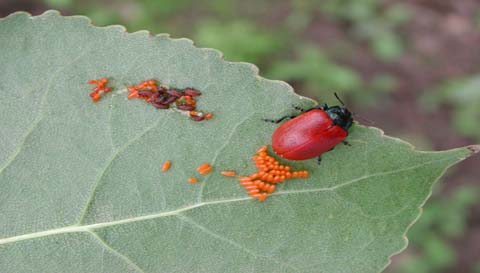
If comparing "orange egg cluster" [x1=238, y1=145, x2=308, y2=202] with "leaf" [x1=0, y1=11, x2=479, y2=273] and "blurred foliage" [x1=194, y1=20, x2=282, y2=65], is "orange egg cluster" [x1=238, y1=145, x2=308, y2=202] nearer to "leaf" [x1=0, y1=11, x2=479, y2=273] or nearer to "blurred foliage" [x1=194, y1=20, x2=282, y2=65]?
"leaf" [x1=0, y1=11, x2=479, y2=273]

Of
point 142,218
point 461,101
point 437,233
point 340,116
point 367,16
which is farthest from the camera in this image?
point 367,16

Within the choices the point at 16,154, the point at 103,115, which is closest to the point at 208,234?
the point at 103,115

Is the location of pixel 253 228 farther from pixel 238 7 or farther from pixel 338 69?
pixel 238 7

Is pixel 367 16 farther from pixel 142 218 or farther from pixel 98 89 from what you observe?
pixel 142 218

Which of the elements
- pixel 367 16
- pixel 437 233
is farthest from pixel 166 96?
pixel 367 16

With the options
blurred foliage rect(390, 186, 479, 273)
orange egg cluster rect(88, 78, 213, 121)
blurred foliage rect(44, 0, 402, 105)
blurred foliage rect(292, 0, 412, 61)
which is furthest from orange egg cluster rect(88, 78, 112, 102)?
blurred foliage rect(390, 186, 479, 273)

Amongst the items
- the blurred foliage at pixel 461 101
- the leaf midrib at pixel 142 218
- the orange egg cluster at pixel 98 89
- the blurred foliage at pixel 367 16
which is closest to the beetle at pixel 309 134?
the leaf midrib at pixel 142 218
